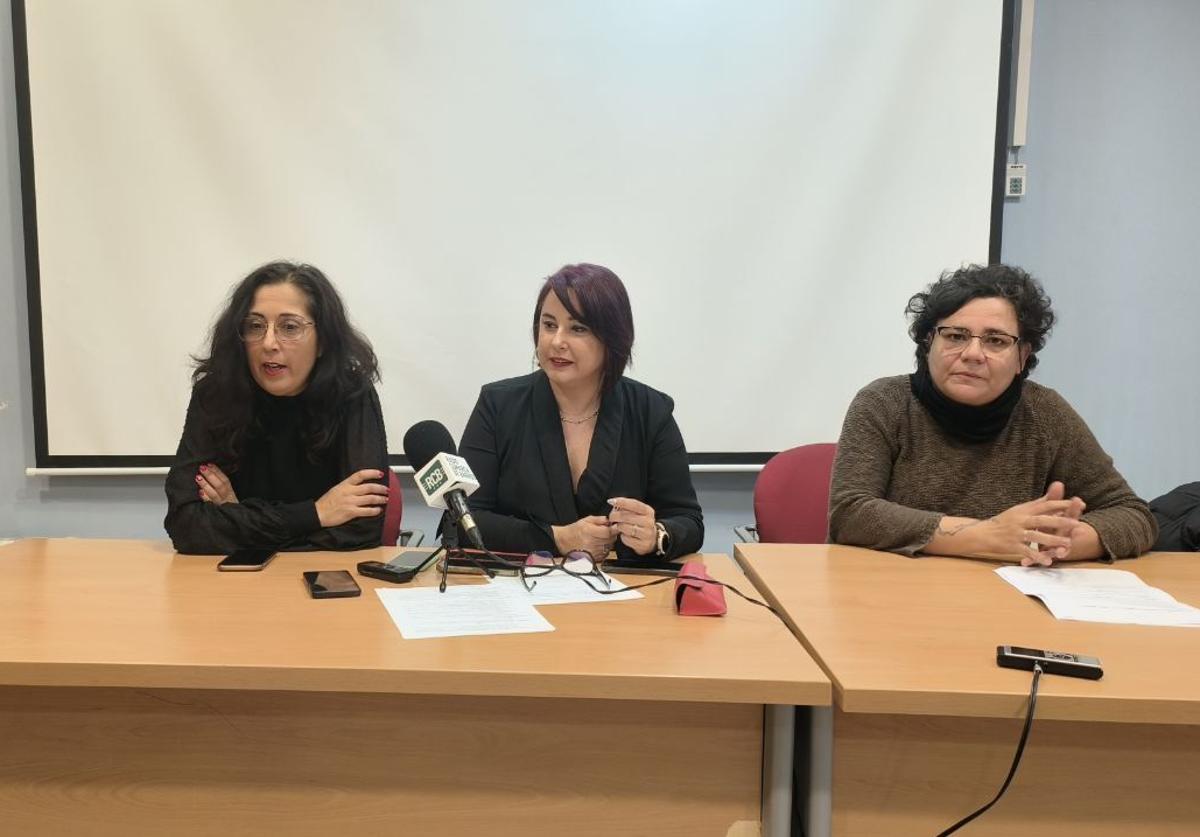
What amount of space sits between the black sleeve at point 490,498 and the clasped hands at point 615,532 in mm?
59

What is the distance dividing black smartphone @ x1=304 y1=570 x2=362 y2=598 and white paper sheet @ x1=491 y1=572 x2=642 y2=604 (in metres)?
0.25

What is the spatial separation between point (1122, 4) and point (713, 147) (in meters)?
1.57

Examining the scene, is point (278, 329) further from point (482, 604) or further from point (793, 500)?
point (793, 500)

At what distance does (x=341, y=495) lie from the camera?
1667 millimetres

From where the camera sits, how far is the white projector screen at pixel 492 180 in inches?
105

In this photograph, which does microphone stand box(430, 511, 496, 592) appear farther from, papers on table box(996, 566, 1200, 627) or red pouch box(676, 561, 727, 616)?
papers on table box(996, 566, 1200, 627)

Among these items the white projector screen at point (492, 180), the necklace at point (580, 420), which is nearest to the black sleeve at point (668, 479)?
the necklace at point (580, 420)

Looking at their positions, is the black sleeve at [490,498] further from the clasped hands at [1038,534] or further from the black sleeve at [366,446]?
the clasped hands at [1038,534]

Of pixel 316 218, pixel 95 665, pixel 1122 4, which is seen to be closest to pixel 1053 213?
pixel 1122 4

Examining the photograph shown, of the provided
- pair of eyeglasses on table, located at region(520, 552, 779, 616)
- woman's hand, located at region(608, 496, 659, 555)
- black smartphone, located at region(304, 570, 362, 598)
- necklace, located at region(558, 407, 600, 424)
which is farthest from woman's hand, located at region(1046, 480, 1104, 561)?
black smartphone, located at region(304, 570, 362, 598)

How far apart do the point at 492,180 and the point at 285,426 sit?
1.27 meters

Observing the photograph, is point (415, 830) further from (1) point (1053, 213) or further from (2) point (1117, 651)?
(1) point (1053, 213)

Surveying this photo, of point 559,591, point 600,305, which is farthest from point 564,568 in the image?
point 600,305

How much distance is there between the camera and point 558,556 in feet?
5.56
